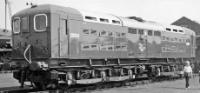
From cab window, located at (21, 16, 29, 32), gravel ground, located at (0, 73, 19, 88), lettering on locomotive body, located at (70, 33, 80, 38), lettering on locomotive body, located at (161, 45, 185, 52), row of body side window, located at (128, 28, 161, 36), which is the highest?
cab window, located at (21, 16, 29, 32)

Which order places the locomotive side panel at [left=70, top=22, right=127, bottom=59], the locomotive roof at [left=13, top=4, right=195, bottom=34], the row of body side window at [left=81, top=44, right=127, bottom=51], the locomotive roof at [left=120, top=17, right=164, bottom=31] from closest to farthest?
1. the locomotive roof at [left=13, top=4, right=195, bottom=34]
2. the locomotive side panel at [left=70, top=22, right=127, bottom=59]
3. the row of body side window at [left=81, top=44, right=127, bottom=51]
4. the locomotive roof at [left=120, top=17, right=164, bottom=31]

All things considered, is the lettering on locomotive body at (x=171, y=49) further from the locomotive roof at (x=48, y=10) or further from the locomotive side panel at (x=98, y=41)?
the locomotive roof at (x=48, y=10)

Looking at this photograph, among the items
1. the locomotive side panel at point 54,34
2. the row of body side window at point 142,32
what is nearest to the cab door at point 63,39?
the locomotive side panel at point 54,34

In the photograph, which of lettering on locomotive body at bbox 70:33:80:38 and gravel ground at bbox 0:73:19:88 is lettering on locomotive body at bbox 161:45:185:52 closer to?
lettering on locomotive body at bbox 70:33:80:38

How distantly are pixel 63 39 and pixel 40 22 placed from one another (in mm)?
1352

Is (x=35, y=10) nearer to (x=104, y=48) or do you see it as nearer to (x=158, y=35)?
(x=104, y=48)

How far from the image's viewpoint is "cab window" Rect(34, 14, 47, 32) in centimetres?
1492

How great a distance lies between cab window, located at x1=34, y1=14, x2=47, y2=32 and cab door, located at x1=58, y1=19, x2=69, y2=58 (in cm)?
77

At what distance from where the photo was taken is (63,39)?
1509cm

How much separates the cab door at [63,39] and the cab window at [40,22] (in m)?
0.77

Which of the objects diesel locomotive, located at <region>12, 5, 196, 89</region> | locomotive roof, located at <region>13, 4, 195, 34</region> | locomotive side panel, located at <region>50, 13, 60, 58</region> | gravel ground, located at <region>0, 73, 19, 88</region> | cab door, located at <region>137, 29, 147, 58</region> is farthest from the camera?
gravel ground, located at <region>0, 73, 19, 88</region>

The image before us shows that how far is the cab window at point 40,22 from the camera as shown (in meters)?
14.9

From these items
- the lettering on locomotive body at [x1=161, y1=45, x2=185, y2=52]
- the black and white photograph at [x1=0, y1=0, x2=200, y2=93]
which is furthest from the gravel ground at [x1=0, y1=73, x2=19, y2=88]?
the lettering on locomotive body at [x1=161, y1=45, x2=185, y2=52]

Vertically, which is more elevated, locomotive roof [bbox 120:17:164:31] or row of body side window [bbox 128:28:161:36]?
locomotive roof [bbox 120:17:164:31]
